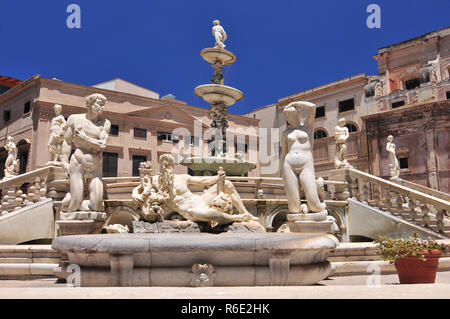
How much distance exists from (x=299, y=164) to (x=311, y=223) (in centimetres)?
106

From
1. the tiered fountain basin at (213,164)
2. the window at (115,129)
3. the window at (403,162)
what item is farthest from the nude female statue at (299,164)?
the window at (115,129)

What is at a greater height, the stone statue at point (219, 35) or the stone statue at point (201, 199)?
the stone statue at point (219, 35)

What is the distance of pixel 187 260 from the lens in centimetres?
439

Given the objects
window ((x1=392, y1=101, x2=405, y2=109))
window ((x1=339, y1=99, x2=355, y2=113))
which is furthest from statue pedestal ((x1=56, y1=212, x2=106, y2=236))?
window ((x1=339, y1=99, x2=355, y2=113))

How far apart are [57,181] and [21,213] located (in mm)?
1333

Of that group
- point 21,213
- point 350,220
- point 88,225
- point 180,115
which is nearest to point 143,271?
point 88,225

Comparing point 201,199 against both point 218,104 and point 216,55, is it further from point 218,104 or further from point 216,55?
point 216,55

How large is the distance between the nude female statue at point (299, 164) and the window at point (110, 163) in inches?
953

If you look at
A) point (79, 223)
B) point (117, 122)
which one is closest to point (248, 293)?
point (79, 223)

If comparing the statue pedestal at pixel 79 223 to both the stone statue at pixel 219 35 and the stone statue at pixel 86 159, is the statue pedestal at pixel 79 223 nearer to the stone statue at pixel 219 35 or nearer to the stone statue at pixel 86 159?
the stone statue at pixel 86 159

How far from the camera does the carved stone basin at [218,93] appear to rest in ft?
44.2

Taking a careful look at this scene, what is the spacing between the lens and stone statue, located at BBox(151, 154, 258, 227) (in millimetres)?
5820

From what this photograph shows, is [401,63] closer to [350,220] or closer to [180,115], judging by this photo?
[180,115]

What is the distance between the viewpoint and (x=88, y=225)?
265 inches
